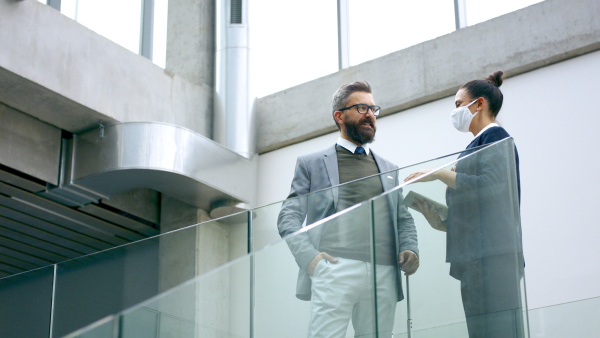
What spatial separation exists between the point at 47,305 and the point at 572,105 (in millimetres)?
4210

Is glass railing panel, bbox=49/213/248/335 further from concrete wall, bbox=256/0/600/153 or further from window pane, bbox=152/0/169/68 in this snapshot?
window pane, bbox=152/0/169/68

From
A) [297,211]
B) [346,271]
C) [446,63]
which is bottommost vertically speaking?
[346,271]

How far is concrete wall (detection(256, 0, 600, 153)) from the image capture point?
6.97 metres

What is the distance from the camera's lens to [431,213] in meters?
3.86

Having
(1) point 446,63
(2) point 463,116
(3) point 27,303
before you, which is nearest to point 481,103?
(2) point 463,116

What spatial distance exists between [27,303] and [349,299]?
2.40 metres

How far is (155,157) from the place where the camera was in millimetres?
7363

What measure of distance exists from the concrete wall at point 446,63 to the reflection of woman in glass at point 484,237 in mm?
3333

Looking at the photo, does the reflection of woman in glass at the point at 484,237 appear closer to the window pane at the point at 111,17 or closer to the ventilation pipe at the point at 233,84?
the ventilation pipe at the point at 233,84

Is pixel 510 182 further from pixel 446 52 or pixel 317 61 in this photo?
pixel 317 61

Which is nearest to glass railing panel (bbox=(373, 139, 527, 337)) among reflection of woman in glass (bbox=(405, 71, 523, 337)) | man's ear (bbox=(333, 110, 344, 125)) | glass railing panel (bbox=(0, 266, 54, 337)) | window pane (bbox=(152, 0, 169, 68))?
reflection of woman in glass (bbox=(405, 71, 523, 337))

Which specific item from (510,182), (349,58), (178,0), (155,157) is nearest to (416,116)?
(349,58)

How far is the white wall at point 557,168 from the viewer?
252 inches

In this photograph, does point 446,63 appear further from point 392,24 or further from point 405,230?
point 405,230
